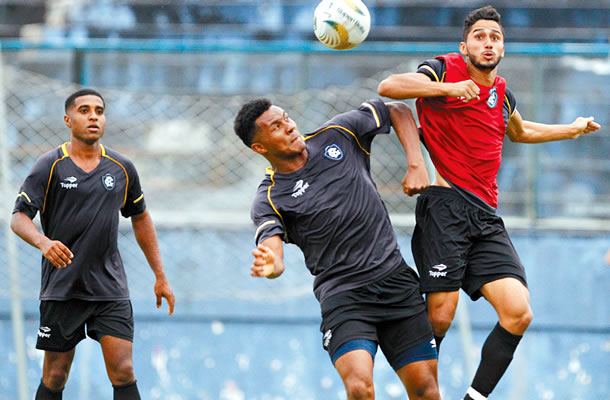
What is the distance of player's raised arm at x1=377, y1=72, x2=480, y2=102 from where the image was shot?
4629 millimetres

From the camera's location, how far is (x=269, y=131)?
15.6ft

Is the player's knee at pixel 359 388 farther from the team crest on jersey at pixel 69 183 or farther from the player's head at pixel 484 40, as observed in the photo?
the team crest on jersey at pixel 69 183

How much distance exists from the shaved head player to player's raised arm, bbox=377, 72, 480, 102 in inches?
82.5

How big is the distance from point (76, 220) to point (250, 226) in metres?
3.03

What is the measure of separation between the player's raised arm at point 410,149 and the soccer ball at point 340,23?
1.55ft

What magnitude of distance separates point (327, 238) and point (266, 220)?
1.21 ft

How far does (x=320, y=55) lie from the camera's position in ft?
28.6

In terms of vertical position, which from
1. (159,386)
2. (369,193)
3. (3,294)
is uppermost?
(369,193)

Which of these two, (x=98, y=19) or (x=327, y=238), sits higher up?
(x=98, y=19)

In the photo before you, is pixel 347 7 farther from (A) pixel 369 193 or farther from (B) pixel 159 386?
(B) pixel 159 386

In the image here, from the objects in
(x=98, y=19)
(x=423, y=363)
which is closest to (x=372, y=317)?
(x=423, y=363)

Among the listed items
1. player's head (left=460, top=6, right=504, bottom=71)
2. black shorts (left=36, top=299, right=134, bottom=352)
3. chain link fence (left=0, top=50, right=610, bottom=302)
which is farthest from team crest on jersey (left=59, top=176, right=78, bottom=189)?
chain link fence (left=0, top=50, right=610, bottom=302)

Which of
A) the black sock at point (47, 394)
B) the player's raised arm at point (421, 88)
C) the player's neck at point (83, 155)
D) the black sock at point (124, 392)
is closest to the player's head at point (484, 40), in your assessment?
the player's raised arm at point (421, 88)

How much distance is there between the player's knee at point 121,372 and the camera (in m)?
5.46
